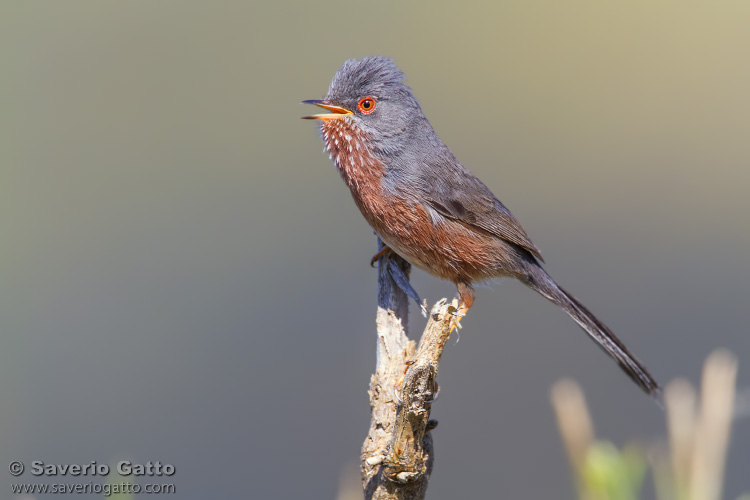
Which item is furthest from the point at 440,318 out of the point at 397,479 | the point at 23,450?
the point at 23,450

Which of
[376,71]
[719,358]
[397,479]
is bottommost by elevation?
[397,479]

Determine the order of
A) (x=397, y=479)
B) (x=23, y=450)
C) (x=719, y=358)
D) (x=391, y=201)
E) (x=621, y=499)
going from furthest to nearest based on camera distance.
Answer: (x=23, y=450)
(x=391, y=201)
(x=397, y=479)
(x=719, y=358)
(x=621, y=499)

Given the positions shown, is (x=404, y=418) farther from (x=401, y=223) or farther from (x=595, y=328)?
(x=595, y=328)

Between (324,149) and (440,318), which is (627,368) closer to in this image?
(440,318)

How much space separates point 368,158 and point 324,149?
11.6 inches

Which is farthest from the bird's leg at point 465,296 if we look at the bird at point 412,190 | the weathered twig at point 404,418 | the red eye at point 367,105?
the red eye at point 367,105

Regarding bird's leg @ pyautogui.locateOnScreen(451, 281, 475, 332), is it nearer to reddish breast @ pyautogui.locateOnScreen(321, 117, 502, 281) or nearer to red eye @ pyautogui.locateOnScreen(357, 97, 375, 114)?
reddish breast @ pyautogui.locateOnScreen(321, 117, 502, 281)

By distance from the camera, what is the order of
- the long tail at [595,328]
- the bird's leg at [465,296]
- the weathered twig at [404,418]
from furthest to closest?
the long tail at [595,328]
the bird's leg at [465,296]
the weathered twig at [404,418]

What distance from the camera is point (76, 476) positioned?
2871 mm

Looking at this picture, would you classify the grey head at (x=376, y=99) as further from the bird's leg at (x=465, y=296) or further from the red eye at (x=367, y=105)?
the bird's leg at (x=465, y=296)

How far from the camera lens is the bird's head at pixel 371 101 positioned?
4.00m

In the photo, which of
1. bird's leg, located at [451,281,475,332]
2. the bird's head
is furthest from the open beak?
bird's leg, located at [451,281,475,332]

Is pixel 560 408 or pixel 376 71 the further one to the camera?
pixel 376 71

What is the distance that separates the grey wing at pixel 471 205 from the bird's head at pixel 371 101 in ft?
1.17
